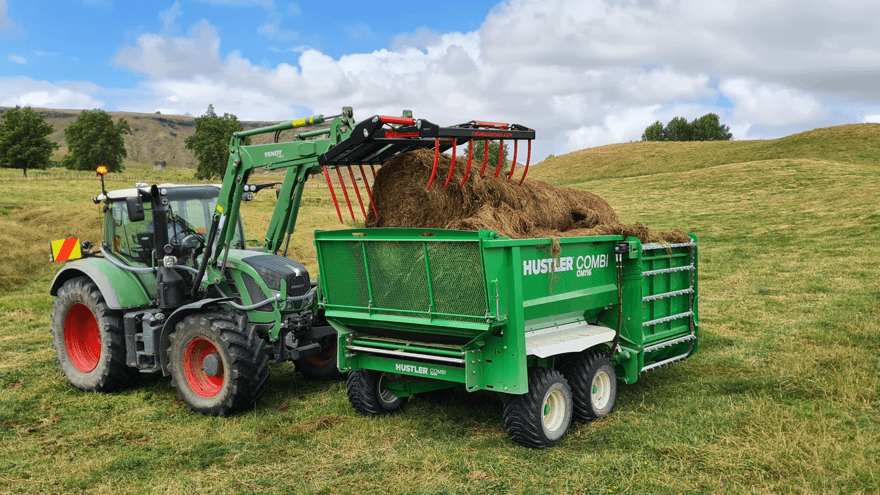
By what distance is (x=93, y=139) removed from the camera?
58.4 m

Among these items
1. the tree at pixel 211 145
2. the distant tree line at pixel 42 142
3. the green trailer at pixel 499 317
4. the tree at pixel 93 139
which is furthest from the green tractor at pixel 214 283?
the tree at pixel 93 139

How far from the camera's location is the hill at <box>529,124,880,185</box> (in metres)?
46.0

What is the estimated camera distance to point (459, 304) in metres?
5.39

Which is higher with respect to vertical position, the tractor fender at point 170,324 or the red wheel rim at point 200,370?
the tractor fender at point 170,324

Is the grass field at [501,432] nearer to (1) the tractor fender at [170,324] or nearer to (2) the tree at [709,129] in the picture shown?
(1) the tractor fender at [170,324]

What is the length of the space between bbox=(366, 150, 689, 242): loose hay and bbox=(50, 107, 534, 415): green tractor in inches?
8.1

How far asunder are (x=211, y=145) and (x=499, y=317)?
47162mm

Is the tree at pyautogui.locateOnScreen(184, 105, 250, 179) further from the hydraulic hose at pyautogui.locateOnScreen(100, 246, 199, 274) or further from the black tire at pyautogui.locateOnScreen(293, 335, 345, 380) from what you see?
the black tire at pyautogui.locateOnScreen(293, 335, 345, 380)

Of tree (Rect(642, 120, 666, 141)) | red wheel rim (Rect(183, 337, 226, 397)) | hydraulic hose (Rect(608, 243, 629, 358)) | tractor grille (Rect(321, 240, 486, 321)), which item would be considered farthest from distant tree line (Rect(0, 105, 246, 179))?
tree (Rect(642, 120, 666, 141))

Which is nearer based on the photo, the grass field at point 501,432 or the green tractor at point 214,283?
the grass field at point 501,432

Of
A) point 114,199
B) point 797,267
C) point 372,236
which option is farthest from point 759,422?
point 797,267

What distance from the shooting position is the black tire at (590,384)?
6.02 metres

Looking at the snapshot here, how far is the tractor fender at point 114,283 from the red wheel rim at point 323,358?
201cm

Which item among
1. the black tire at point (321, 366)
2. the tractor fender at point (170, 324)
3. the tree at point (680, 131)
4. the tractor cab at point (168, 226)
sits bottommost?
the black tire at point (321, 366)
